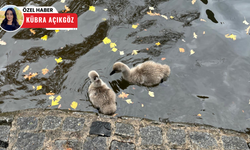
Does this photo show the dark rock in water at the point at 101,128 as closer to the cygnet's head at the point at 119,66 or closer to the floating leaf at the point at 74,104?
the floating leaf at the point at 74,104

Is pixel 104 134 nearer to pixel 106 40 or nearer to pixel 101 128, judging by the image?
pixel 101 128

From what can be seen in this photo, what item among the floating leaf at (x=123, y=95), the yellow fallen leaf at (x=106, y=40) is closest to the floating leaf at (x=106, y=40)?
the yellow fallen leaf at (x=106, y=40)

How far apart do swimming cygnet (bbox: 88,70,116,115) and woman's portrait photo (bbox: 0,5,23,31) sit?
4447 mm

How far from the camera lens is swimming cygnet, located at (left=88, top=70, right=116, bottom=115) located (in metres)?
4.79

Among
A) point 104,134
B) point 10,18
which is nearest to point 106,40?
point 104,134

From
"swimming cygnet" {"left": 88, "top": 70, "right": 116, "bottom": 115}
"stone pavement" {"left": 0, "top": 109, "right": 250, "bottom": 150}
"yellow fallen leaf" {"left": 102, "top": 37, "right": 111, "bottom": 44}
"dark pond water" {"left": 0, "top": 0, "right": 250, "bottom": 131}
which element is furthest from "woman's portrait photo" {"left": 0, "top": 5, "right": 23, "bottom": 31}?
"swimming cygnet" {"left": 88, "top": 70, "right": 116, "bottom": 115}

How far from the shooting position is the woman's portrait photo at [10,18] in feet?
23.3

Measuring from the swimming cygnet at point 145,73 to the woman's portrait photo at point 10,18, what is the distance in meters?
4.62

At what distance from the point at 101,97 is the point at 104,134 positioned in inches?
38.2

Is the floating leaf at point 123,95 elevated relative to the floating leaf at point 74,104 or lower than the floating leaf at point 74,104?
elevated

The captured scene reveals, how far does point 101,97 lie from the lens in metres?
4.84

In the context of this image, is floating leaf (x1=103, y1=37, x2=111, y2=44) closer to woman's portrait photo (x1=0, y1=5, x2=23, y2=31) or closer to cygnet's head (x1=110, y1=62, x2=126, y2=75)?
cygnet's head (x1=110, y1=62, x2=126, y2=75)

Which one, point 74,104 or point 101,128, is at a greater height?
point 74,104

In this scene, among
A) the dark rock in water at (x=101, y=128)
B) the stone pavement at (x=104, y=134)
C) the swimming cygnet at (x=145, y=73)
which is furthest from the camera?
the swimming cygnet at (x=145, y=73)
